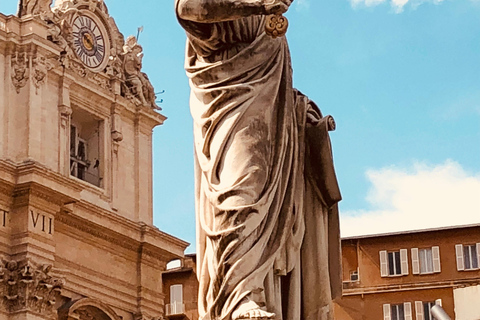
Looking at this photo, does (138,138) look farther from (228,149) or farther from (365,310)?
(228,149)

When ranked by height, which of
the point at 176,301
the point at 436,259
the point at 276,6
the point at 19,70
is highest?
the point at 19,70

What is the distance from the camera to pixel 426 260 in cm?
5153

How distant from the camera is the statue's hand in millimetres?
4832

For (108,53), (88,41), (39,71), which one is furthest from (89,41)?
(39,71)

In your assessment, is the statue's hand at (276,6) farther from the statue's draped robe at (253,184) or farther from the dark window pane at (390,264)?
the dark window pane at (390,264)

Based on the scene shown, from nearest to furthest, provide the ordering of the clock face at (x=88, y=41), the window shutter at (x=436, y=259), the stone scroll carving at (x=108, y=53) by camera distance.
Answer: the stone scroll carving at (x=108, y=53), the clock face at (x=88, y=41), the window shutter at (x=436, y=259)

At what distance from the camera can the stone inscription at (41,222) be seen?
1326 inches

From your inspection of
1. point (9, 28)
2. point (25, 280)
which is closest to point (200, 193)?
point (25, 280)

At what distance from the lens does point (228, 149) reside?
192 inches

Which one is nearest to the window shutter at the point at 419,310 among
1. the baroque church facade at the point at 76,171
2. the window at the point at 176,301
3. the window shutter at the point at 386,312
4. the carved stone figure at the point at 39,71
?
the window shutter at the point at 386,312

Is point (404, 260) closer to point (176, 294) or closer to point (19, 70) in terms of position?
point (176, 294)

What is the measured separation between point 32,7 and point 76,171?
4649mm

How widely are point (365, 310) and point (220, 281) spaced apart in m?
46.5

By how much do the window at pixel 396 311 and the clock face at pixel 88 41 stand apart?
17634 mm
